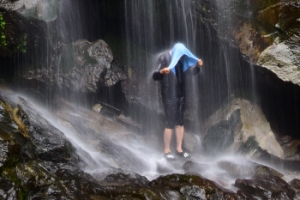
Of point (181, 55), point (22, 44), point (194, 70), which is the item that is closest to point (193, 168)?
point (194, 70)

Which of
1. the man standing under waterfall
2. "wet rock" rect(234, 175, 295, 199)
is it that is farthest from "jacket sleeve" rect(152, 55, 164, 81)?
"wet rock" rect(234, 175, 295, 199)

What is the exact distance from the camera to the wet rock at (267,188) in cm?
605

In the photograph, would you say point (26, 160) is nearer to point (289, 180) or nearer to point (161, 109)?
point (161, 109)

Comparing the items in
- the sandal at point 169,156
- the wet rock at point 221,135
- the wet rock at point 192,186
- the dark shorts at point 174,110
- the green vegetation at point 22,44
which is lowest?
the wet rock at point 192,186

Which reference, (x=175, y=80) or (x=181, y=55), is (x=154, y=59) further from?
(x=181, y=55)

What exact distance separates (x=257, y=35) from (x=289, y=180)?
11.0ft

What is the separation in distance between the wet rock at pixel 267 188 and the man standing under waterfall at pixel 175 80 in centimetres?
166

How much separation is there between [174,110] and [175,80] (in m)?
0.67

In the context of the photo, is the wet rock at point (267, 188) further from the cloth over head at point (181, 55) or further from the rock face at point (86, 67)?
the rock face at point (86, 67)

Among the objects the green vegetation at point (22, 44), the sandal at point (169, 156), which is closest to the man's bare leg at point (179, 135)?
the sandal at point (169, 156)

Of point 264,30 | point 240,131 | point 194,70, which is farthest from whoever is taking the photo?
point 240,131

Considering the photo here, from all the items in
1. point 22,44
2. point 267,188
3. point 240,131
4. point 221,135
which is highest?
point 22,44

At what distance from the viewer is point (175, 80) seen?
24.1 ft

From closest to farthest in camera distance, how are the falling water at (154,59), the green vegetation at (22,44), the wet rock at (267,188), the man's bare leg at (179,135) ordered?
the wet rock at (267,188) < the man's bare leg at (179,135) < the green vegetation at (22,44) < the falling water at (154,59)
